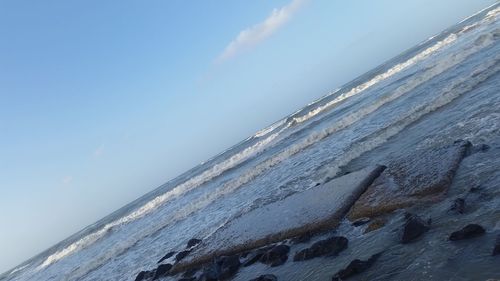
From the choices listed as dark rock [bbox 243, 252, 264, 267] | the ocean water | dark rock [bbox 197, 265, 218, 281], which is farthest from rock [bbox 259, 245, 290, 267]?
the ocean water

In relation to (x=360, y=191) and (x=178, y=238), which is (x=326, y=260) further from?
(x=178, y=238)

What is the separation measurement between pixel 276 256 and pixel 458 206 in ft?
15.8

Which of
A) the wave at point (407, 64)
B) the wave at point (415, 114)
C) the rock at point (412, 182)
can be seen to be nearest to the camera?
the rock at point (412, 182)

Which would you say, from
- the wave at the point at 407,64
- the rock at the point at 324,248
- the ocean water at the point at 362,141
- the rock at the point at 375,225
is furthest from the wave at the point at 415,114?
the wave at the point at 407,64

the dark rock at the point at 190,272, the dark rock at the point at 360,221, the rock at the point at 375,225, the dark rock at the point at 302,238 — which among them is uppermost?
the dark rock at the point at 190,272

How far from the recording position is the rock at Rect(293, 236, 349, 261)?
10539 mm

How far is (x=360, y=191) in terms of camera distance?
13.7 m

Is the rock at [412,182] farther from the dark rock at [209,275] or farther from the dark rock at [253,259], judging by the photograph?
the dark rock at [209,275]

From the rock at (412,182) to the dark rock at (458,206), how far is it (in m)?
1.01

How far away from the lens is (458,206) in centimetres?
950

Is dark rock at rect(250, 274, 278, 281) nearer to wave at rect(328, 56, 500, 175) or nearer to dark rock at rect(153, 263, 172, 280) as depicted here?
dark rock at rect(153, 263, 172, 280)

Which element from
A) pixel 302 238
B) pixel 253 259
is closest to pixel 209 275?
pixel 253 259

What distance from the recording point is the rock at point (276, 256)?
11.8 m

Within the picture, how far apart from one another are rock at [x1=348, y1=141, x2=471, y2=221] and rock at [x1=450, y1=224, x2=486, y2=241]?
2.46 m
